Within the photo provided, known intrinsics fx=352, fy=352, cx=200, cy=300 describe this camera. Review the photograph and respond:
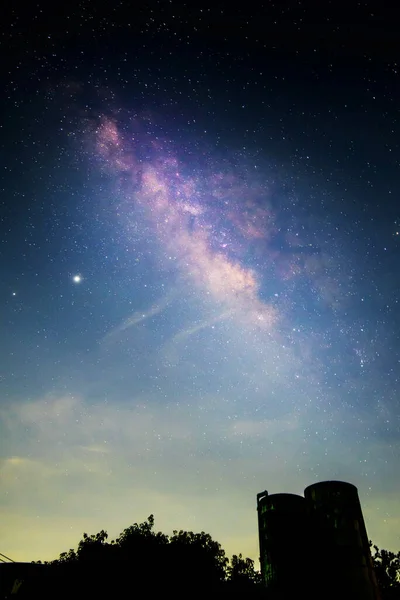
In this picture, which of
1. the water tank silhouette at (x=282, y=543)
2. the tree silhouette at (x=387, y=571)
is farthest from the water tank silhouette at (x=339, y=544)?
the tree silhouette at (x=387, y=571)

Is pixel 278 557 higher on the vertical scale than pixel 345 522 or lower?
lower

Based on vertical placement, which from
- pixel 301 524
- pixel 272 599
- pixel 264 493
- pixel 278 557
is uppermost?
pixel 264 493

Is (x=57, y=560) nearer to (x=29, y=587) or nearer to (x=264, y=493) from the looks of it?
(x=29, y=587)

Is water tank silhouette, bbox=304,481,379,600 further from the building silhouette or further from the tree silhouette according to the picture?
the tree silhouette

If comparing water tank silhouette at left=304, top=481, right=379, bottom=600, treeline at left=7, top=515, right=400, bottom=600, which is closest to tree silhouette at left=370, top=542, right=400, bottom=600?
treeline at left=7, top=515, right=400, bottom=600

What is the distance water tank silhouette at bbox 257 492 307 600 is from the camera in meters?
19.3

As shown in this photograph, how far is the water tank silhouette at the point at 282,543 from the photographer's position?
19297 mm

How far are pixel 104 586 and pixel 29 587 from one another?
17.1ft

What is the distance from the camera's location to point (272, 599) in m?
19.2

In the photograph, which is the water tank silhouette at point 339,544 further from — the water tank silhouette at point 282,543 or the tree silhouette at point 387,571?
the tree silhouette at point 387,571

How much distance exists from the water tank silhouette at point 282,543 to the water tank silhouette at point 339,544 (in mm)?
746

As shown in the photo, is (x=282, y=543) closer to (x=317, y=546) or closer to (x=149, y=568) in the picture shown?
(x=317, y=546)

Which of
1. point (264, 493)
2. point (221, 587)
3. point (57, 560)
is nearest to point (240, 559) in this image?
point (221, 587)

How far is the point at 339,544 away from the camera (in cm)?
2016
